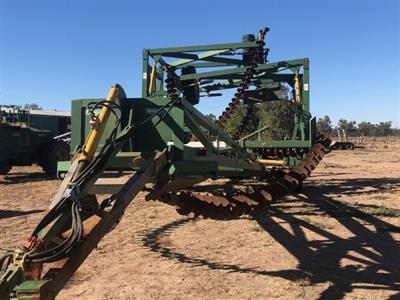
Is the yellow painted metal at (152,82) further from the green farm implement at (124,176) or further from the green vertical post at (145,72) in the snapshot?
the green farm implement at (124,176)

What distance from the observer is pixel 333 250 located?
5906 mm

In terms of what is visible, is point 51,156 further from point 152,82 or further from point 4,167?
point 152,82

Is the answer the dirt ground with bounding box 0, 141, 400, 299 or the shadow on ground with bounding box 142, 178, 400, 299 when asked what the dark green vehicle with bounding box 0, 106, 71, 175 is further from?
the shadow on ground with bounding box 142, 178, 400, 299

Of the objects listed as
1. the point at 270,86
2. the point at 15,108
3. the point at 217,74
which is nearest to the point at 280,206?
the point at 217,74

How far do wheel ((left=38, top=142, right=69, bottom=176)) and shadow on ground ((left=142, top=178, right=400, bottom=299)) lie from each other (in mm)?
8697

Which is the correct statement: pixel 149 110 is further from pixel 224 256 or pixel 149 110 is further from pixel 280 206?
pixel 280 206

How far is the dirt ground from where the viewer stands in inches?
175

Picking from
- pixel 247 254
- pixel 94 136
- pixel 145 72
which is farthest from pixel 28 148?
pixel 94 136

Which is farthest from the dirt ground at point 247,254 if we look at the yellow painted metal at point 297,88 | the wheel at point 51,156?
the wheel at point 51,156

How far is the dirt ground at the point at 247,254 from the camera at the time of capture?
4.45 meters

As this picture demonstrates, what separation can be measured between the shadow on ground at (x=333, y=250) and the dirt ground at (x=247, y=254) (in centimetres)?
1

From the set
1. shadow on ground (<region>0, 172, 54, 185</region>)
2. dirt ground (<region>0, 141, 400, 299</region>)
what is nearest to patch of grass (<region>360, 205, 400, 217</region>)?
dirt ground (<region>0, 141, 400, 299</region>)

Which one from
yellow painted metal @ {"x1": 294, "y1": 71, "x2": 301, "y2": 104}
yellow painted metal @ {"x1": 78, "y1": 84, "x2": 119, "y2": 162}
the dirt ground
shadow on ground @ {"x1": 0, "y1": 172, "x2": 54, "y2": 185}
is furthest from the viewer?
shadow on ground @ {"x1": 0, "y1": 172, "x2": 54, "y2": 185}

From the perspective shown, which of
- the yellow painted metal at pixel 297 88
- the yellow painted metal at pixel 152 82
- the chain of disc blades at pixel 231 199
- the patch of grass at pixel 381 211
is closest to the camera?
the chain of disc blades at pixel 231 199
